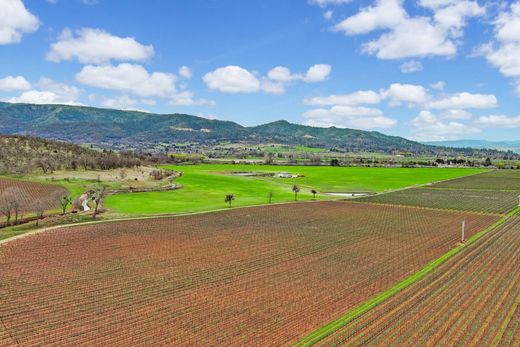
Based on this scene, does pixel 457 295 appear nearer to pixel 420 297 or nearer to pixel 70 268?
pixel 420 297

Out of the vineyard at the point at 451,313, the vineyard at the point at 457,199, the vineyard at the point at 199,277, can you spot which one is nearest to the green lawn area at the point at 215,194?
the vineyard at the point at 457,199

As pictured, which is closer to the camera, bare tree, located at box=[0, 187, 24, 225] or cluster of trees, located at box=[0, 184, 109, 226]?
bare tree, located at box=[0, 187, 24, 225]

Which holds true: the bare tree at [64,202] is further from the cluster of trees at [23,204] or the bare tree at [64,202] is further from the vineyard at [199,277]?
the vineyard at [199,277]

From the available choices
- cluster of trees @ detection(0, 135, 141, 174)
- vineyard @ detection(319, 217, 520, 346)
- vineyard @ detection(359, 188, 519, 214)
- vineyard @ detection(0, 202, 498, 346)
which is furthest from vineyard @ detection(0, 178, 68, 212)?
vineyard @ detection(359, 188, 519, 214)

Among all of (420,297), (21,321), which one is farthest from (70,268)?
(420,297)

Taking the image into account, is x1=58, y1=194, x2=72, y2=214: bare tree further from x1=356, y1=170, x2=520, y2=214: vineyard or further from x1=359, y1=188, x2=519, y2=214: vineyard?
x1=359, y1=188, x2=519, y2=214: vineyard

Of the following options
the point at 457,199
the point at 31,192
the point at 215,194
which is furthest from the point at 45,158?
the point at 457,199
